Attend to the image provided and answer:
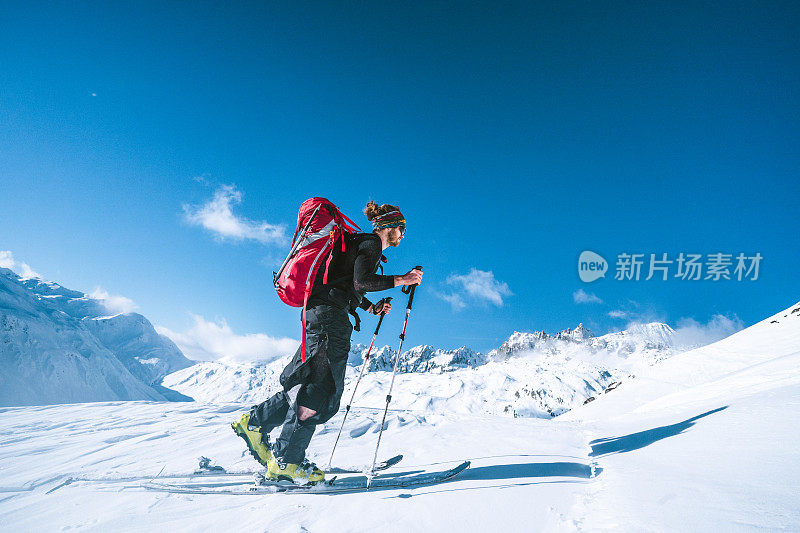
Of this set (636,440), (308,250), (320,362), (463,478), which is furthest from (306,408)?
(636,440)

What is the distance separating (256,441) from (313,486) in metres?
1.03

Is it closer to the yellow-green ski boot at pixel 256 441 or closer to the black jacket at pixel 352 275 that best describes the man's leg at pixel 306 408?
the yellow-green ski boot at pixel 256 441

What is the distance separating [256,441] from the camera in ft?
12.8

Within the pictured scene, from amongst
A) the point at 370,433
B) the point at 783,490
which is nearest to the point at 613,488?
the point at 783,490

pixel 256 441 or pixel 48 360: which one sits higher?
pixel 256 441

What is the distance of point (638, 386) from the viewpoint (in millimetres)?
15719

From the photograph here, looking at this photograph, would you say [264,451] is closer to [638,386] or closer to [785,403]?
[785,403]

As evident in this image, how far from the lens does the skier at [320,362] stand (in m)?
3.50

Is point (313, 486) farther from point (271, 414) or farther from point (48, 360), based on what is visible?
point (48, 360)

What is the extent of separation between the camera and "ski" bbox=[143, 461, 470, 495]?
312 cm

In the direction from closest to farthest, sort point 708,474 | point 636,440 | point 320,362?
1. point 708,474
2. point 320,362
3. point 636,440

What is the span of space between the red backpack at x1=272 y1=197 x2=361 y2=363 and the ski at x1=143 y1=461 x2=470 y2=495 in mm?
1194

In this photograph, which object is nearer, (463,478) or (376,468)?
(463,478)

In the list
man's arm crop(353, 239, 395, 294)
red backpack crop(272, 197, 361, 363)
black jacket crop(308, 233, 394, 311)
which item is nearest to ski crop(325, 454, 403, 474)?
red backpack crop(272, 197, 361, 363)
